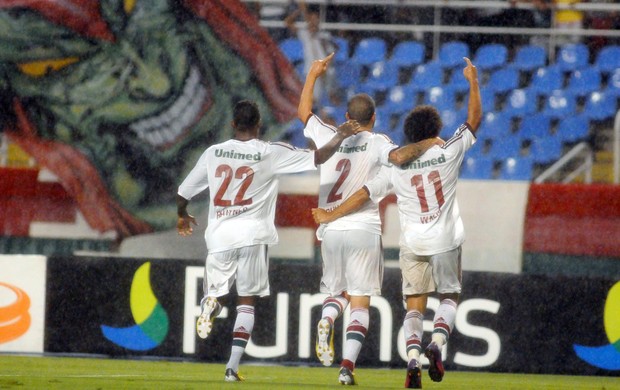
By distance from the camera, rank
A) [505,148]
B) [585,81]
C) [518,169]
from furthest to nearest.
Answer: [585,81], [505,148], [518,169]

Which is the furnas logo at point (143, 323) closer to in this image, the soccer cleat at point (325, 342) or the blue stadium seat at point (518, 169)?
the soccer cleat at point (325, 342)

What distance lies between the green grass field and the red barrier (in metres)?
2.33

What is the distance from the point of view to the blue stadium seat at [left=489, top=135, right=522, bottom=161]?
13.2 metres

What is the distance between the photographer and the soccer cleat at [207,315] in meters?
6.90

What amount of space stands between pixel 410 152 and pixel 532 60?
291 inches

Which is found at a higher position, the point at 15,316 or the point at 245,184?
the point at 245,184

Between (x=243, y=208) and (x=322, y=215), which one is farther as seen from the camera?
(x=243, y=208)

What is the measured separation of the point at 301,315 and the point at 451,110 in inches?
205

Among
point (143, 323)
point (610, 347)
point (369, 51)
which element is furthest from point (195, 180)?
point (369, 51)

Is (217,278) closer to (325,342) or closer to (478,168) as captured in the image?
(325,342)

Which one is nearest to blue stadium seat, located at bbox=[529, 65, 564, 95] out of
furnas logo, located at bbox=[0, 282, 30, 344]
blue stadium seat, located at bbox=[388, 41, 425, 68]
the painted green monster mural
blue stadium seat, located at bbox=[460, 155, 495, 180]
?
blue stadium seat, located at bbox=[460, 155, 495, 180]

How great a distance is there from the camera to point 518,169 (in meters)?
13.0

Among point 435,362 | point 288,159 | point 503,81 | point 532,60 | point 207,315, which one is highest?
point 532,60

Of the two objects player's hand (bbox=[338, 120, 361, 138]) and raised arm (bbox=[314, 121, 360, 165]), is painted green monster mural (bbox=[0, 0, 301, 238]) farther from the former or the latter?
player's hand (bbox=[338, 120, 361, 138])
